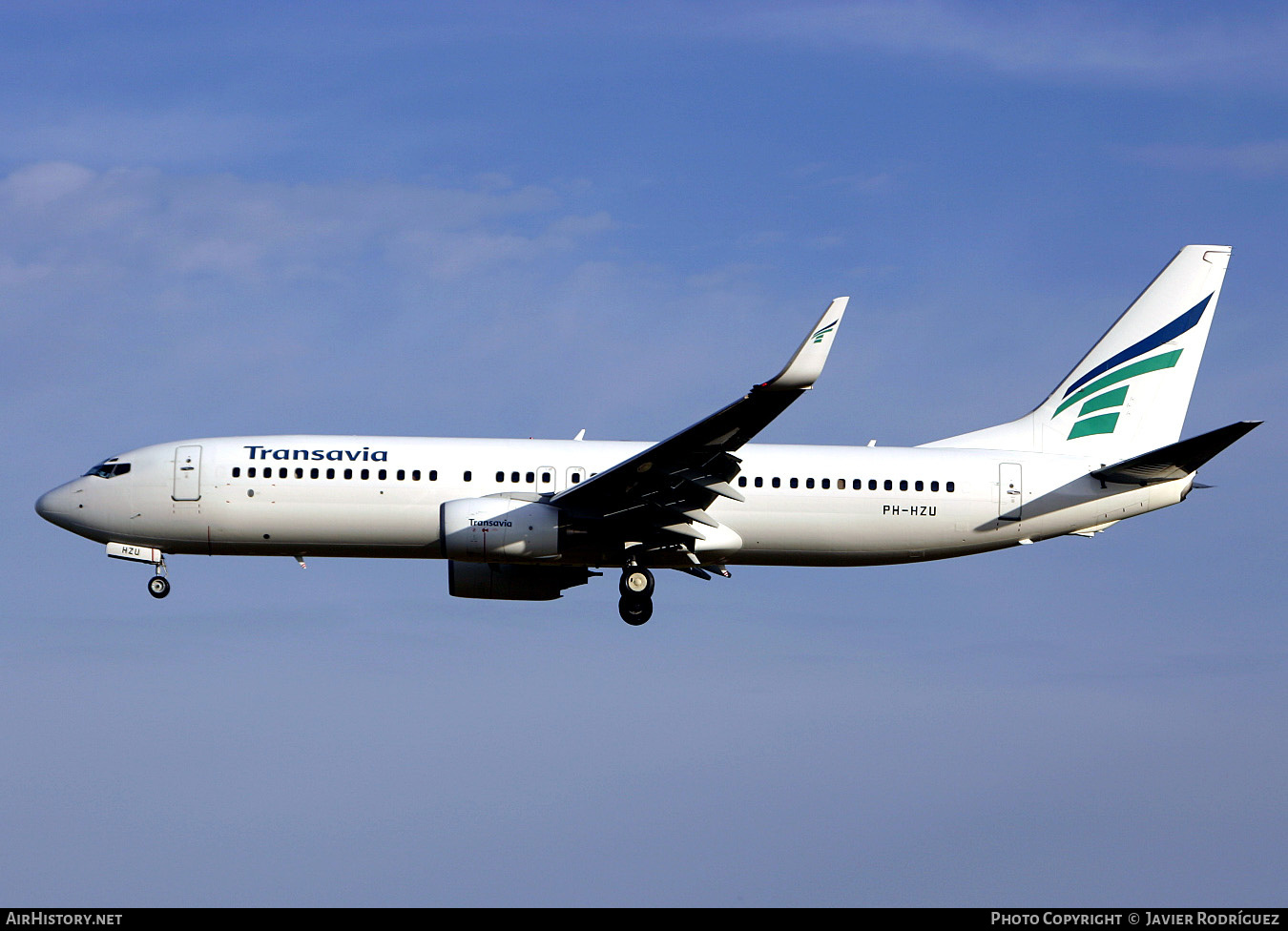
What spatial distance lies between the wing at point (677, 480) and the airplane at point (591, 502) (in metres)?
0.05

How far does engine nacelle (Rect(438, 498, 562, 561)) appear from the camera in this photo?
1241 inches

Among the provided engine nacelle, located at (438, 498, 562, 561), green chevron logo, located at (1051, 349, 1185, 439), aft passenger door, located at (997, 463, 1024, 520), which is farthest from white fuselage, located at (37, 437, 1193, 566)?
green chevron logo, located at (1051, 349, 1185, 439)

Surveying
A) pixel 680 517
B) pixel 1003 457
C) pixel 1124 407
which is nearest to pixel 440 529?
pixel 680 517

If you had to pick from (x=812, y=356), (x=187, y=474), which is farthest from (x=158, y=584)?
(x=812, y=356)

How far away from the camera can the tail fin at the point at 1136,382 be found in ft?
118

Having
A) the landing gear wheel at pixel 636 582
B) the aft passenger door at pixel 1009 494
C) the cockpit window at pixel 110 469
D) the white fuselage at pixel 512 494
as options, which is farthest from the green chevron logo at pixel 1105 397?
the cockpit window at pixel 110 469

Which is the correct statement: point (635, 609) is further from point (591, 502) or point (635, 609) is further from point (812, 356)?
point (812, 356)

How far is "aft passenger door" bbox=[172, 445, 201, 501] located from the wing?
8297mm

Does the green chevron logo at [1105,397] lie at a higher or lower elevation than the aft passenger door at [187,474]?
higher

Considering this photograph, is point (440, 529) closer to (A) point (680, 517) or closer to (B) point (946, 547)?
(A) point (680, 517)

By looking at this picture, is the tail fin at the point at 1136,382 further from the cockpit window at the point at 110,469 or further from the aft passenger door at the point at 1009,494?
the cockpit window at the point at 110,469

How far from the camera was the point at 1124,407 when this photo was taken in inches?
1427

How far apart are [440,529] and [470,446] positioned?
235 cm
